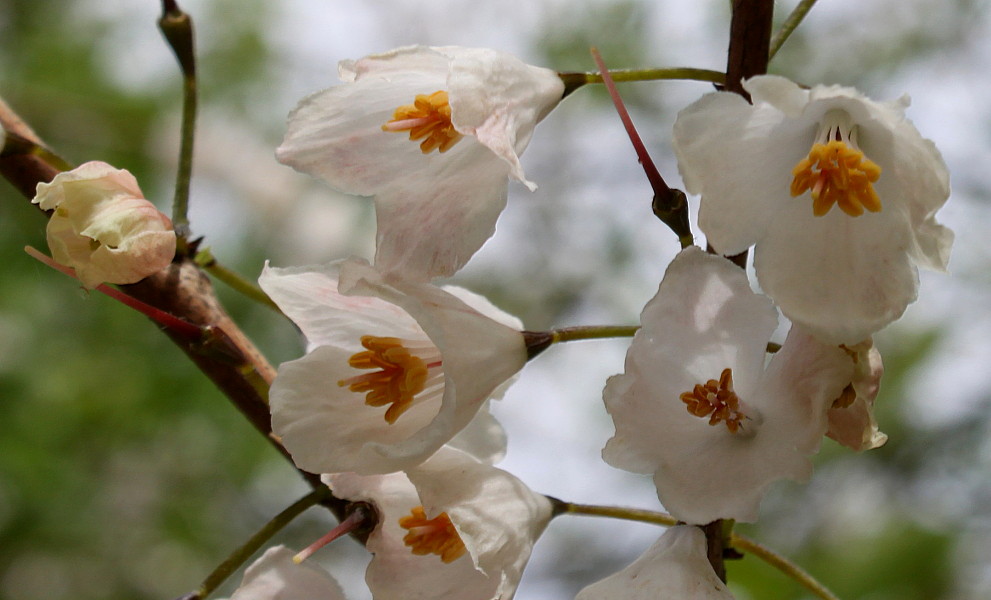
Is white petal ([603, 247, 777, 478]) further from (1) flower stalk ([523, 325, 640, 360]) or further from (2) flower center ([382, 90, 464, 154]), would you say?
(2) flower center ([382, 90, 464, 154])

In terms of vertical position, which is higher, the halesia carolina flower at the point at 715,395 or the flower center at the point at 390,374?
the halesia carolina flower at the point at 715,395

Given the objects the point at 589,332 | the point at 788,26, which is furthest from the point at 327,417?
the point at 788,26

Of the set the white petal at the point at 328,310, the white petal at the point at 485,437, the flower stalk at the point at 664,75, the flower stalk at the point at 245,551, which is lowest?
the flower stalk at the point at 245,551

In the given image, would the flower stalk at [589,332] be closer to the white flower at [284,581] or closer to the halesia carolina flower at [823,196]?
the halesia carolina flower at [823,196]

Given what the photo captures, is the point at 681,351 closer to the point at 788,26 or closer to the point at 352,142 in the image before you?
the point at 788,26

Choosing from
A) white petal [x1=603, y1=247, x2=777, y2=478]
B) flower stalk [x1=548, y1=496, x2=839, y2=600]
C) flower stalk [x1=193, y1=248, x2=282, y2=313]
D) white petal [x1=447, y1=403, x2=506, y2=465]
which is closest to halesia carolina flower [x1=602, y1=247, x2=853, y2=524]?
white petal [x1=603, y1=247, x2=777, y2=478]

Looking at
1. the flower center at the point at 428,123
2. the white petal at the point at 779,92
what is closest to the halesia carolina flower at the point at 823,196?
the white petal at the point at 779,92
